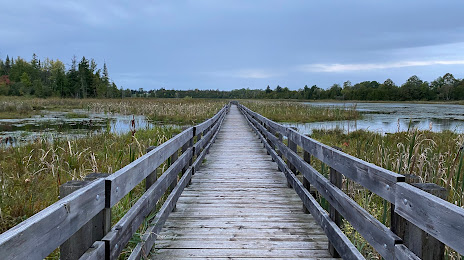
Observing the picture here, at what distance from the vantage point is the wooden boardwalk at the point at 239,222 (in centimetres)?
318

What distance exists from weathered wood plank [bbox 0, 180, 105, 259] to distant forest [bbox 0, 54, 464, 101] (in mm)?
45148

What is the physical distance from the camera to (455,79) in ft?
387

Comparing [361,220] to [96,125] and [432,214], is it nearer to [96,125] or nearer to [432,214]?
[432,214]

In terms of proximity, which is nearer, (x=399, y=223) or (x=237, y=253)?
(x=399, y=223)

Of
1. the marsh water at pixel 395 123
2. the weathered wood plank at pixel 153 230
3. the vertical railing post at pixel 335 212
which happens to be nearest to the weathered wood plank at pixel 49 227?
the weathered wood plank at pixel 153 230

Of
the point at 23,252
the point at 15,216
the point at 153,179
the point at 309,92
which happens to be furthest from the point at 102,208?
the point at 309,92

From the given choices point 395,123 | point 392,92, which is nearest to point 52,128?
point 395,123

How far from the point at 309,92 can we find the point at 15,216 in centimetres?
13482

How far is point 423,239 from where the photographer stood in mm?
1803

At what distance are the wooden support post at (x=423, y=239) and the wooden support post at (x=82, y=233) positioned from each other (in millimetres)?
1903

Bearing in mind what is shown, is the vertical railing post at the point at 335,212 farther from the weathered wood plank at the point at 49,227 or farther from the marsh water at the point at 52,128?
the marsh water at the point at 52,128

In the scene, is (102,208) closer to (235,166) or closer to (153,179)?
(153,179)

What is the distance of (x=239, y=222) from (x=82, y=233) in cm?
234

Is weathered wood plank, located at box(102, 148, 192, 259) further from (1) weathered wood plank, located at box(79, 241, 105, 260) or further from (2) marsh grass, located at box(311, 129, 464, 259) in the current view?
(2) marsh grass, located at box(311, 129, 464, 259)
